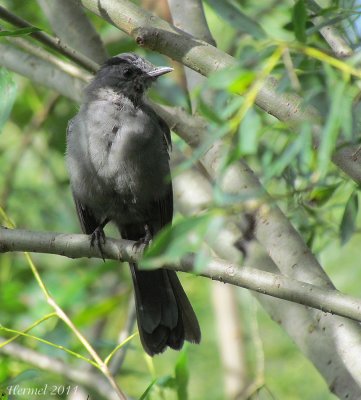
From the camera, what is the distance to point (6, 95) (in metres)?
4.03

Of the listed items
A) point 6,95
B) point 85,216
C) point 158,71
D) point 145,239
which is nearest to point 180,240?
point 6,95

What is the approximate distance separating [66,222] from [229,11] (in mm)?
4395

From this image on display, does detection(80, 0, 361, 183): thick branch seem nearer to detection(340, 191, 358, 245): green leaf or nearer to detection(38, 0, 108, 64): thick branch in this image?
detection(340, 191, 358, 245): green leaf

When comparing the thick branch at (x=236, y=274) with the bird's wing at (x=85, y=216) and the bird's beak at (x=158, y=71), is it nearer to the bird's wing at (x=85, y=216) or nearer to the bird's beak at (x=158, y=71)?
the bird's wing at (x=85, y=216)

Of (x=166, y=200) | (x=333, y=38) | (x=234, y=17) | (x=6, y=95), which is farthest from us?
(x=166, y=200)

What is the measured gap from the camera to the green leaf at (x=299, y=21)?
2.53 m

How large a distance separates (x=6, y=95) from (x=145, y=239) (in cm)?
122

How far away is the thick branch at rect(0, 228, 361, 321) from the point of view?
2.83 m

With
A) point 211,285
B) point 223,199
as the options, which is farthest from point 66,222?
point 223,199

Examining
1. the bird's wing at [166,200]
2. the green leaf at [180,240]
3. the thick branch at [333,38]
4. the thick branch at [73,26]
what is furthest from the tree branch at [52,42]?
the green leaf at [180,240]

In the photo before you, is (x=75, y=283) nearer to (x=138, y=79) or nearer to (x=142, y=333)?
(x=142, y=333)

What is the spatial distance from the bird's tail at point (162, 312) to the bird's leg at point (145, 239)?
248 millimetres

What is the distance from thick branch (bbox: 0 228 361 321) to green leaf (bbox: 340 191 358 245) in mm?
850

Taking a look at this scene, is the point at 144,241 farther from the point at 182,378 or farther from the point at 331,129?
the point at 331,129
